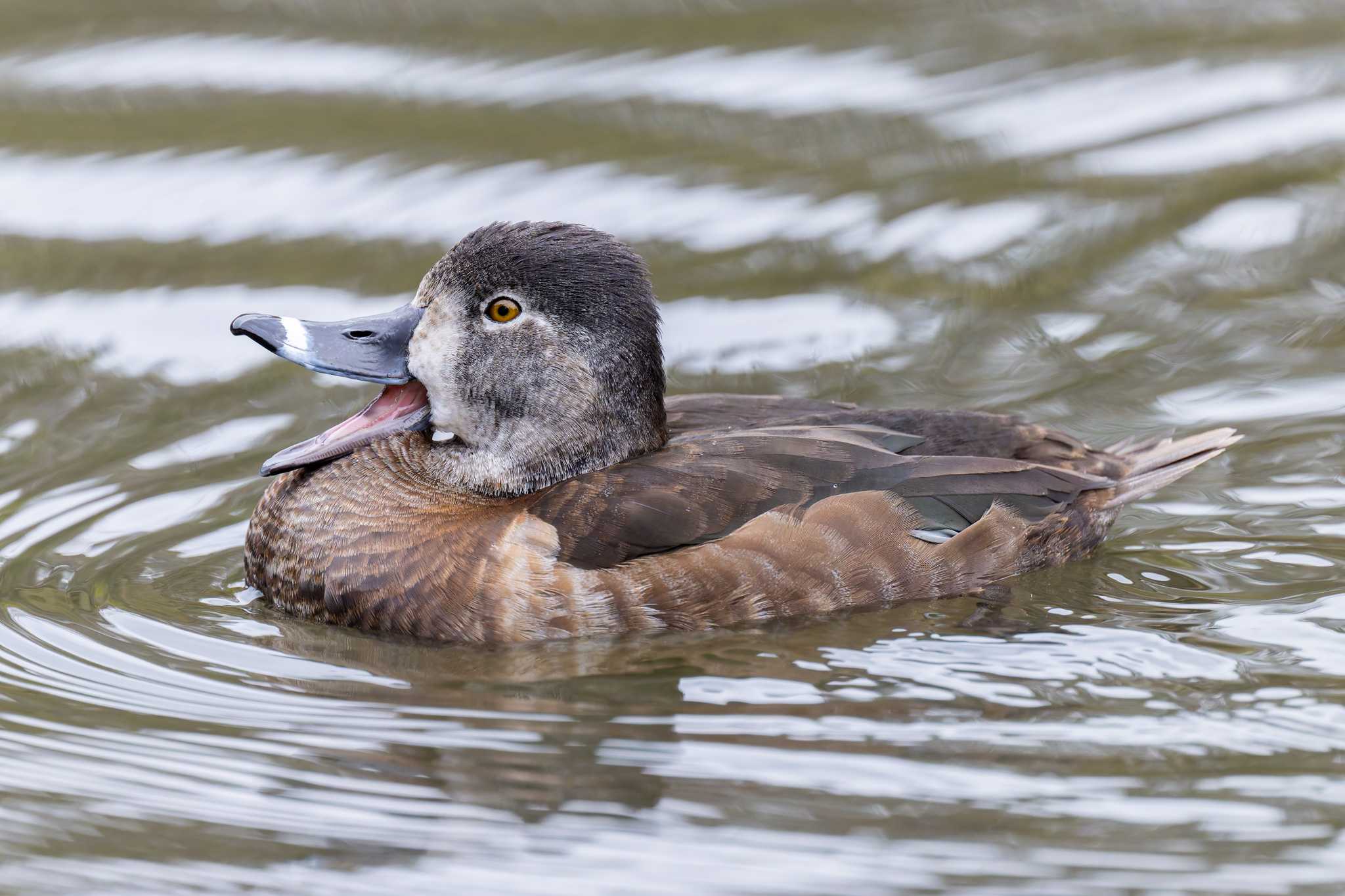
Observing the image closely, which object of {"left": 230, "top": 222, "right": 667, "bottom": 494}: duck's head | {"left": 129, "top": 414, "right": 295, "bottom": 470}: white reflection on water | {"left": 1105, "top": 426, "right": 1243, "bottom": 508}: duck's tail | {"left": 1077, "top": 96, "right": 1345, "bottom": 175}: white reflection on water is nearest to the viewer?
{"left": 230, "top": 222, "right": 667, "bottom": 494}: duck's head

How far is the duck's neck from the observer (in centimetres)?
536

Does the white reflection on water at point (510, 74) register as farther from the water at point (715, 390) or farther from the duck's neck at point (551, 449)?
the duck's neck at point (551, 449)

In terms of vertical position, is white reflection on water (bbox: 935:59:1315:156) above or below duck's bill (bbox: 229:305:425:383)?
above

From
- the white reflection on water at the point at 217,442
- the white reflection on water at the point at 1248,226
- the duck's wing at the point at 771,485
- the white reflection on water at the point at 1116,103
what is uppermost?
the white reflection on water at the point at 1116,103

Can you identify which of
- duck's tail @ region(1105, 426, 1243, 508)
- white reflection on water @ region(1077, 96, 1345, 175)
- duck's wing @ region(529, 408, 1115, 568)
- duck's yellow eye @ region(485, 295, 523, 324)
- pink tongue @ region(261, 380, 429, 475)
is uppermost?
white reflection on water @ region(1077, 96, 1345, 175)

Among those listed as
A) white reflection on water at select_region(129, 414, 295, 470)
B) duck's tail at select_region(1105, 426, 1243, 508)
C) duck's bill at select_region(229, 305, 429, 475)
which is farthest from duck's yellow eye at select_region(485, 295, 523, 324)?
duck's tail at select_region(1105, 426, 1243, 508)

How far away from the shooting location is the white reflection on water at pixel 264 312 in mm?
7172

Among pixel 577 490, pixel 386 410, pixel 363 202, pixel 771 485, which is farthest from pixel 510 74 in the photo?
pixel 771 485

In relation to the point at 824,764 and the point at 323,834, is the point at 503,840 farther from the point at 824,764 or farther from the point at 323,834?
the point at 824,764

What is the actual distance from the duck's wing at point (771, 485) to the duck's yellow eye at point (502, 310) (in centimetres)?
49

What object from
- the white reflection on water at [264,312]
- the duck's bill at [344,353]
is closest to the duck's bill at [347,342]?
the duck's bill at [344,353]

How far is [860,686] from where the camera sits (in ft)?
15.5

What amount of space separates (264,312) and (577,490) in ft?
8.65

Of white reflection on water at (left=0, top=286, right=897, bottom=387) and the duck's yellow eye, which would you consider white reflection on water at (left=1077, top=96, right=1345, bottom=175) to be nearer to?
white reflection on water at (left=0, top=286, right=897, bottom=387)
